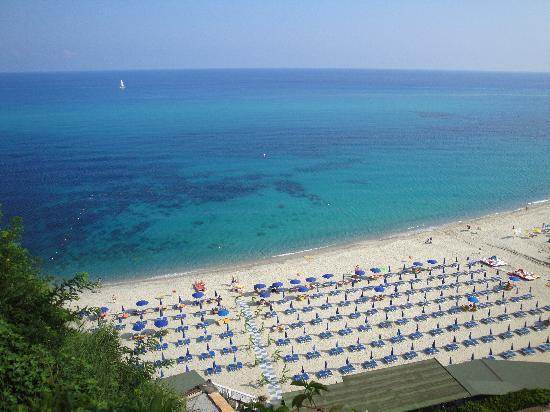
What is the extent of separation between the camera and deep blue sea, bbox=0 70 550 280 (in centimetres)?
4388

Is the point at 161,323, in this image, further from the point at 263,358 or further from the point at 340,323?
the point at 340,323

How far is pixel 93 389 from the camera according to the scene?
12.0 metres

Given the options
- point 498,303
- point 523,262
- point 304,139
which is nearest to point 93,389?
point 498,303

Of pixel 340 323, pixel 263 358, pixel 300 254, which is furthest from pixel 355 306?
pixel 300 254

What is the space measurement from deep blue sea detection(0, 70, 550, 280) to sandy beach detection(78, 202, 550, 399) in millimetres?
4527

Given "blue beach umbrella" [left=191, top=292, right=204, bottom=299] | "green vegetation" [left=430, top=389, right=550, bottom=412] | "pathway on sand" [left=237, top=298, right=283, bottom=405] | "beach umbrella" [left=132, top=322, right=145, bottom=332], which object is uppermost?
"green vegetation" [left=430, top=389, right=550, bottom=412]

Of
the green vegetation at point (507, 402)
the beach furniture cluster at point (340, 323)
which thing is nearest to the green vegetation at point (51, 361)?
the beach furniture cluster at point (340, 323)

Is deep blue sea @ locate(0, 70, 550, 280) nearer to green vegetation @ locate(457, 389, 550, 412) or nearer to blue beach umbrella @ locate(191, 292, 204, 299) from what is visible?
blue beach umbrella @ locate(191, 292, 204, 299)

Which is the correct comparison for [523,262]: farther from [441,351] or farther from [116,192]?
[116,192]

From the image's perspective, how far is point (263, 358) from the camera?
25.1 m

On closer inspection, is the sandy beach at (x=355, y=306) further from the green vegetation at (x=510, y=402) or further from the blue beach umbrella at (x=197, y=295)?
the green vegetation at (x=510, y=402)

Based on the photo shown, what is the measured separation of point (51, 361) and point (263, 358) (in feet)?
48.9

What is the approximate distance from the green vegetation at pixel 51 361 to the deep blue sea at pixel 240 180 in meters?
23.8

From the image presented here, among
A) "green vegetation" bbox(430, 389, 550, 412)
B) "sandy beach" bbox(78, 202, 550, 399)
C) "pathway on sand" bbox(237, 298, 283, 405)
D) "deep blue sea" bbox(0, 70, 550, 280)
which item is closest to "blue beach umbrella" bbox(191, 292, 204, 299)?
"sandy beach" bbox(78, 202, 550, 399)
